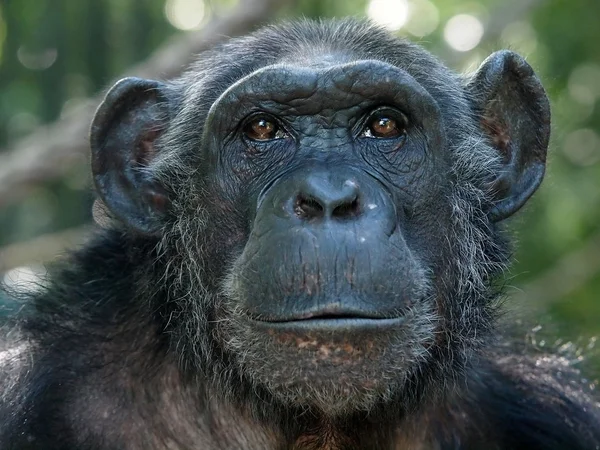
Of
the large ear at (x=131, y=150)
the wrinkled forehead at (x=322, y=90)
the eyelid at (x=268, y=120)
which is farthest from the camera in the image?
the large ear at (x=131, y=150)

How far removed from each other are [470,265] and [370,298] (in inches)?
44.5

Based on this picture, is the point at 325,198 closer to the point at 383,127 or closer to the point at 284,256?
the point at 284,256

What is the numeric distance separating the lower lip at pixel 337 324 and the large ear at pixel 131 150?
130 cm

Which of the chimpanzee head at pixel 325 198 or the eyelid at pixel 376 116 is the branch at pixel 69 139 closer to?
the chimpanzee head at pixel 325 198

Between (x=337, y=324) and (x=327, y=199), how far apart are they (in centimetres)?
56

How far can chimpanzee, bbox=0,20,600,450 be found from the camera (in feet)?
16.3

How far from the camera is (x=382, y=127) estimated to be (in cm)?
562

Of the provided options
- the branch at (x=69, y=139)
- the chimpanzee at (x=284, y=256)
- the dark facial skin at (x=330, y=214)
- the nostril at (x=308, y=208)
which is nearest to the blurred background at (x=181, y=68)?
the branch at (x=69, y=139)

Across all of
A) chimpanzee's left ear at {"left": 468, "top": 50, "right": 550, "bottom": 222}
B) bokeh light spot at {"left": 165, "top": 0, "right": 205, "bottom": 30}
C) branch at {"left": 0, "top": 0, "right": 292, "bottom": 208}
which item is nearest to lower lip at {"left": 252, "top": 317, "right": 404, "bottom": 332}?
chimpanzee's left ear at {"left": 468, "top": 50, "right": 550, "bottom": 222}

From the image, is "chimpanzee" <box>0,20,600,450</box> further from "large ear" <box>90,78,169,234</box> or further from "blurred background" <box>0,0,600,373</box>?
"blurred background" <box>0,0,600,373</box>

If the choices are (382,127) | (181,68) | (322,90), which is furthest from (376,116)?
(181,68)

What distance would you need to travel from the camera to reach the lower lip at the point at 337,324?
15.7ft

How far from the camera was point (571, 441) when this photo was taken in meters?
6.56

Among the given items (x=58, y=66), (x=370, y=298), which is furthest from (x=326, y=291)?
(x=58, y=66)
